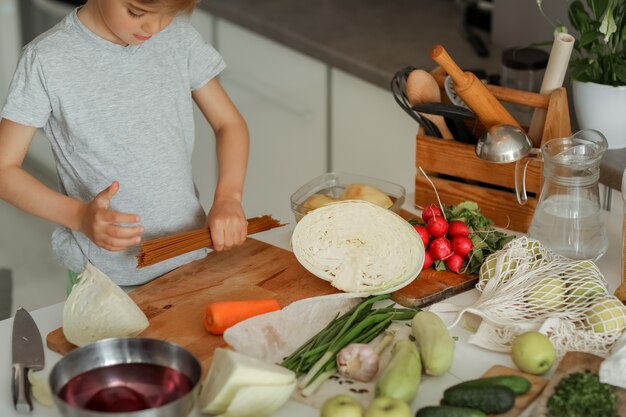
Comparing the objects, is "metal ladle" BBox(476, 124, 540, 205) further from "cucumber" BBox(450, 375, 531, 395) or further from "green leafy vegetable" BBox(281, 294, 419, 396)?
"cucumber" BBox(450, 375, 531, 395)

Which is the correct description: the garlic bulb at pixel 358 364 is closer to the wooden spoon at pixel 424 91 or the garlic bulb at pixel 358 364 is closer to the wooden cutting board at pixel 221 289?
the wooden cutting board at pixel 221 289

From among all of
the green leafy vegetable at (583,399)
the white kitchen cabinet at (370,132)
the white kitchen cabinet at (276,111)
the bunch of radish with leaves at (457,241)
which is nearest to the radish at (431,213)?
the bunch of radish with leaves at (457,241)

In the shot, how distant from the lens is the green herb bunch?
173 centimetres

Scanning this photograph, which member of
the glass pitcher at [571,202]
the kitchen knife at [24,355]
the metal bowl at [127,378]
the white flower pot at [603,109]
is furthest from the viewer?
the white flower pot at [603,109]

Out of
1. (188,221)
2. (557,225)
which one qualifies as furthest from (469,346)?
(188,221)

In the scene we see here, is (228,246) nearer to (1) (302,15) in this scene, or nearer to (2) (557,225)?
(2) (557,225)

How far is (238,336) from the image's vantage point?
4.39ft

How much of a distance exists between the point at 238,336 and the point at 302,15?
1688 mm

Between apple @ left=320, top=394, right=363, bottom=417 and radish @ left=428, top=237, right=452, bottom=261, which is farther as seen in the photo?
radish @ left=428, top=237, right=452, bottom=261

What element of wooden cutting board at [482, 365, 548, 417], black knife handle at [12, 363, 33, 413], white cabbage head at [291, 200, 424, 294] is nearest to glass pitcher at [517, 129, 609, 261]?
white cabbage head at [291, 200, 424, 294]

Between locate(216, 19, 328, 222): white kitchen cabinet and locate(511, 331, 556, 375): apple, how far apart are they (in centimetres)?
146

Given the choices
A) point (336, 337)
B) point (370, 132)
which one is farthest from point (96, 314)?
point (370, 132)

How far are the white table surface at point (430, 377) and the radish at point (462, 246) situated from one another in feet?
0.21

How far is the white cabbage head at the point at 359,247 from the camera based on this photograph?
1473 millimetres
